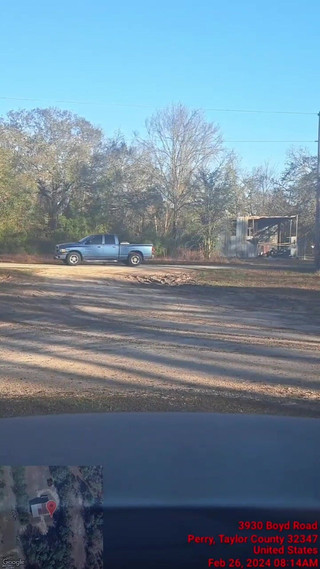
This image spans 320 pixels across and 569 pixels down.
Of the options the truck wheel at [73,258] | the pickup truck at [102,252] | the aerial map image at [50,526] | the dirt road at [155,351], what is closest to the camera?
the aerial map image at [50,526]

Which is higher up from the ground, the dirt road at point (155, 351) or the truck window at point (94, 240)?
the truck window at point (94, 240)

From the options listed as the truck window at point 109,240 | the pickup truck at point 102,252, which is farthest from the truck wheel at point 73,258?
the truck window at point 109,240

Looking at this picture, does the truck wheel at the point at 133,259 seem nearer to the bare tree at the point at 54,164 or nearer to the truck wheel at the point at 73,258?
the truck wheel at the point at 73,258

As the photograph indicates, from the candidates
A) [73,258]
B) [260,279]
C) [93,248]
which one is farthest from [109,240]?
[260,279]

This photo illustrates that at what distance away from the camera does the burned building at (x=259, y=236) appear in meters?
59.0

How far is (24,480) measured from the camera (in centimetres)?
311

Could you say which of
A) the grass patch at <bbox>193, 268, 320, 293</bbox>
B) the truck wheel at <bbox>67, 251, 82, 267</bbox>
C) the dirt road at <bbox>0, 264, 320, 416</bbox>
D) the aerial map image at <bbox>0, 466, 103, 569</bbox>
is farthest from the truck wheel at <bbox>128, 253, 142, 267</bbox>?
the aerial map image at <bbox>0, 466, 103, 569</bbox>

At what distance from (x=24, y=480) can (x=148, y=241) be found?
5256 cm

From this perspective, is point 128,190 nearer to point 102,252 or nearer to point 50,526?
point 102,252

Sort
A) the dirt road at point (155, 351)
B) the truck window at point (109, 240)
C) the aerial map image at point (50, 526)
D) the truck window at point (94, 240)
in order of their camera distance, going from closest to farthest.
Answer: the aerial map image at point (50, 526) < the dirt road at point (155, 351) < the truck window at point (94, 240) < the truck window at point (109, 240)

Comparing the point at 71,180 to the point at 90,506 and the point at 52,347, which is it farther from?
the point at 90,506

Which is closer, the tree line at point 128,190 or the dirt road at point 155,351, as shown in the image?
the dirt road at point 155,351

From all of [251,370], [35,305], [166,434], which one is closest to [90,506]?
[166,434]

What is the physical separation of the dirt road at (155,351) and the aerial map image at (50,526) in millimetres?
5449
